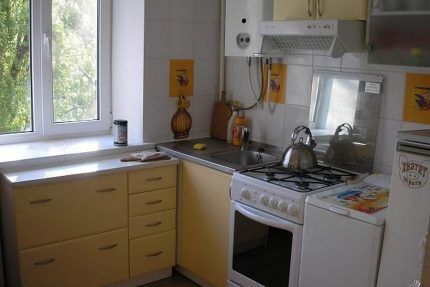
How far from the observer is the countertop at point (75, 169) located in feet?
7.79

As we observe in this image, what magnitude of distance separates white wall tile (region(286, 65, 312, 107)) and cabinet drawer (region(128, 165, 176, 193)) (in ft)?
2.68

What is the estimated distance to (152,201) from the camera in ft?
9.25

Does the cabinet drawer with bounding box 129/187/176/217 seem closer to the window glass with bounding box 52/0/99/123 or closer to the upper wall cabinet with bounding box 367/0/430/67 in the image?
the window glass with bounding box 52/0/99/123

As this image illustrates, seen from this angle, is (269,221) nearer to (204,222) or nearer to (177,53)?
(204,222)

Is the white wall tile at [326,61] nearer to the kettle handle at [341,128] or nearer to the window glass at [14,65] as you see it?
the kettle handle at [341,128]

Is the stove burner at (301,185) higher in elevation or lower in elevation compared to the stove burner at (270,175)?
lower

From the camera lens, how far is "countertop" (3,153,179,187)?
2375mm

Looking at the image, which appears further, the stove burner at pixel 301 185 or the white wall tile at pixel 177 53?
the white wall tile at pixel 177 53

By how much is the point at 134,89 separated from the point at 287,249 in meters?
1.43

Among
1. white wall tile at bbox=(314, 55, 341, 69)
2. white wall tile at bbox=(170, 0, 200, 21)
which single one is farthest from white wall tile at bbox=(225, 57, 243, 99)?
white wall tile at bbox=(314, 55, 341, 69)

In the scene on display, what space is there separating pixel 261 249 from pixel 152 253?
31.0 inches

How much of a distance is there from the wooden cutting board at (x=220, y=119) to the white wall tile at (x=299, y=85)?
0.50 m

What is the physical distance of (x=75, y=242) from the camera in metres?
2.54

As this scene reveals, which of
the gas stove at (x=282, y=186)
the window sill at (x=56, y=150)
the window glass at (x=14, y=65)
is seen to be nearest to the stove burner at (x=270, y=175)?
the gas stove at (x=282, y=186)
